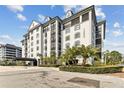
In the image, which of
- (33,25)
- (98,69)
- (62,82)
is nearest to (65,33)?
(33,25)

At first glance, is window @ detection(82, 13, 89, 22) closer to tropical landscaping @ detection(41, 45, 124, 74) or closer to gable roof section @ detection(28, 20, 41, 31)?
tropical landscaping @ detection(41, 45, 124, 74)

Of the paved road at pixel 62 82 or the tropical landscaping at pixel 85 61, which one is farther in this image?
the tropical landscaping at pixel 85 61

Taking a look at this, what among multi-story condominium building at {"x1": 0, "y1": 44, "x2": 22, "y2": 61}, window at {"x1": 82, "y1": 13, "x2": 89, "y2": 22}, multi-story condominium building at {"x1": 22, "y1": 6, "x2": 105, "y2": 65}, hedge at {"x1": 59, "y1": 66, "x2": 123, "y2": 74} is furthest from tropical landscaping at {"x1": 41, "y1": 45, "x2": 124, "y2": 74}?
multi-story condominium building at {"x1": 0, "y1": 44, "x2": 22, "y2": 61}

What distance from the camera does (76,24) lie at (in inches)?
2010

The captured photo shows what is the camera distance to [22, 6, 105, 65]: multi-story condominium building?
4770 cm

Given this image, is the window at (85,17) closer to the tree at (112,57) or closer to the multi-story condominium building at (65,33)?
the multi-story condominium building at (65,33)

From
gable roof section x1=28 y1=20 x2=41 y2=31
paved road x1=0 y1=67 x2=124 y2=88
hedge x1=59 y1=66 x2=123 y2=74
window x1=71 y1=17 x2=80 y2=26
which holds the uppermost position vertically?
gable roof section x1=28 y1=20 x2=41 y2=31

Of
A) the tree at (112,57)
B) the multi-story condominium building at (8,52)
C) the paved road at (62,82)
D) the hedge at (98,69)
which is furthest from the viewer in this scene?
the multi-story condominium building at (8,52)

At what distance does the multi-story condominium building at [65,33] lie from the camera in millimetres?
47703

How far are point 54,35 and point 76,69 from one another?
32399 mm

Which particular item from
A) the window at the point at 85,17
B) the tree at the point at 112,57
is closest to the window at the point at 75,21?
the window at the point at 85,17

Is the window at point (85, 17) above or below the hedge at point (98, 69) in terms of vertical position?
above

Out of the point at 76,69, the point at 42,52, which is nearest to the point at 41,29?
the point at 42,52
